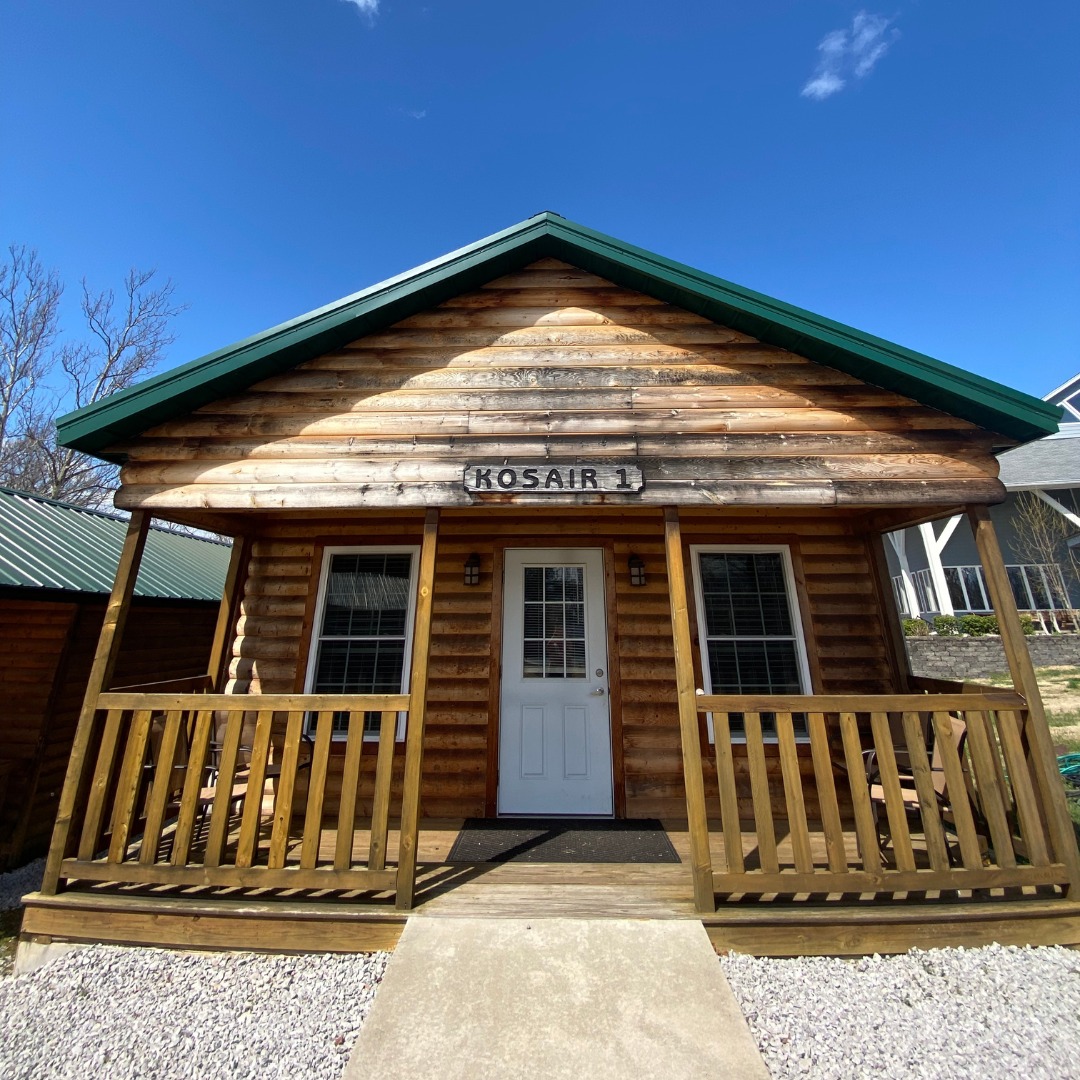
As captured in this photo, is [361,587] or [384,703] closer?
[384,703]

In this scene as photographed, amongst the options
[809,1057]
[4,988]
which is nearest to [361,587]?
[4,988]

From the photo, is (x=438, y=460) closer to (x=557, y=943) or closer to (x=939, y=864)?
(x=557, y=943)

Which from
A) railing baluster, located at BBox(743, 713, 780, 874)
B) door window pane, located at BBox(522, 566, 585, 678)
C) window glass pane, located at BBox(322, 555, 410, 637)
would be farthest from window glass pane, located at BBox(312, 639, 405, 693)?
railing baluster, located at BBox(743, 713, 780, 874)

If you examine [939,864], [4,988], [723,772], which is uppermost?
[723,772]

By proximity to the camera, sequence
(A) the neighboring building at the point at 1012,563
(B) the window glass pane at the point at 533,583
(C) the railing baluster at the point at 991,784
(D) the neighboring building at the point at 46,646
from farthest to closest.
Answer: (A) the neighboring building at the point at 1012,563
(D) the neighboring building at the point at 46,646
(B) the window glass pane at the point at 533,583
(C) the railing baluster at the point at 991,784

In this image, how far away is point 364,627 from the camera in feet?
16.6

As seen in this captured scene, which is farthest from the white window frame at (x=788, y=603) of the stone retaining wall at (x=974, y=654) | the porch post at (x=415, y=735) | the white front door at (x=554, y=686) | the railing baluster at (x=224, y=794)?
the stone retaining wall at (x=974, y=654)

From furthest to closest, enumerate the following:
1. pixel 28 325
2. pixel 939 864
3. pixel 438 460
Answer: pixel 28 325
pixel 438 460
pixel 939 864

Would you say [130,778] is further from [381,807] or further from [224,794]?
[381,807]

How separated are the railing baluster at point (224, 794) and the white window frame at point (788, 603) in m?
3.78

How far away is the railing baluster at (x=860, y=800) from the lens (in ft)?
10.0

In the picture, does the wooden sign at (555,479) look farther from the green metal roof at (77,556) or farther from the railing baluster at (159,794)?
the green metal roof at (77,556)

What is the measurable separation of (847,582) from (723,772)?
291cm

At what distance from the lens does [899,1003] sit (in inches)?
100
